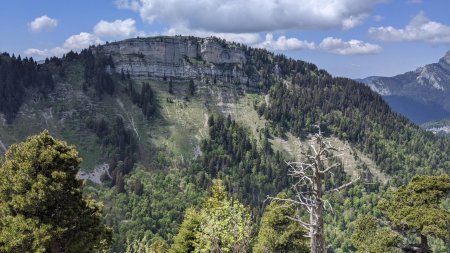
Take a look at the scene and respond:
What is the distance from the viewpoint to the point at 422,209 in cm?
4575

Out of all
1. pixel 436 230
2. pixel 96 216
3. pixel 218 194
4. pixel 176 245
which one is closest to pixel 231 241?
pixel 218 194

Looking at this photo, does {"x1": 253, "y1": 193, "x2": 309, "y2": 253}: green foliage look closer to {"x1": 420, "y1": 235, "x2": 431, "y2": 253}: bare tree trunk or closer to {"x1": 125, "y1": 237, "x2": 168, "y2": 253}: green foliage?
{"x1": 125, "y1": 237, "x2": 168, "y2": 253}: green foliage

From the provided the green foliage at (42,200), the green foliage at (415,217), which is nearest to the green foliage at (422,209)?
the green foliage at (415,217)

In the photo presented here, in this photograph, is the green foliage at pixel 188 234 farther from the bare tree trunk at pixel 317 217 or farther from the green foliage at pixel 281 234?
the bare tree trunk at pixel 317 217

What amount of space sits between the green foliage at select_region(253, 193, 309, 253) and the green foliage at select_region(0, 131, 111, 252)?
3108cm

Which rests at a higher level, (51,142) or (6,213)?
(51,142)

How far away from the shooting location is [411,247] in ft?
158

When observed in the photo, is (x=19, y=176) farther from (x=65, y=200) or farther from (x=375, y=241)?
(x=375, y=241)

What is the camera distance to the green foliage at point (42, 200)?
31.7 metres

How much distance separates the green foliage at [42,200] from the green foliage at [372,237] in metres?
31.7

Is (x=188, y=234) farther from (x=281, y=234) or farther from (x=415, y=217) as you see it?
(x=415, y=217)

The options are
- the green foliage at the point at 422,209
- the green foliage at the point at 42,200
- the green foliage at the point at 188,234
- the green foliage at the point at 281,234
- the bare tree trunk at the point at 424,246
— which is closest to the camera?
the green foliage at the point at 42,200

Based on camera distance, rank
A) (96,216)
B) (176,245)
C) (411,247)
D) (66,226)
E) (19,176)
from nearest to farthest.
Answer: (19,176) → (66,226) → (96,216) → (411,247) → (176,245)

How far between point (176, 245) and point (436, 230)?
31070 mm
